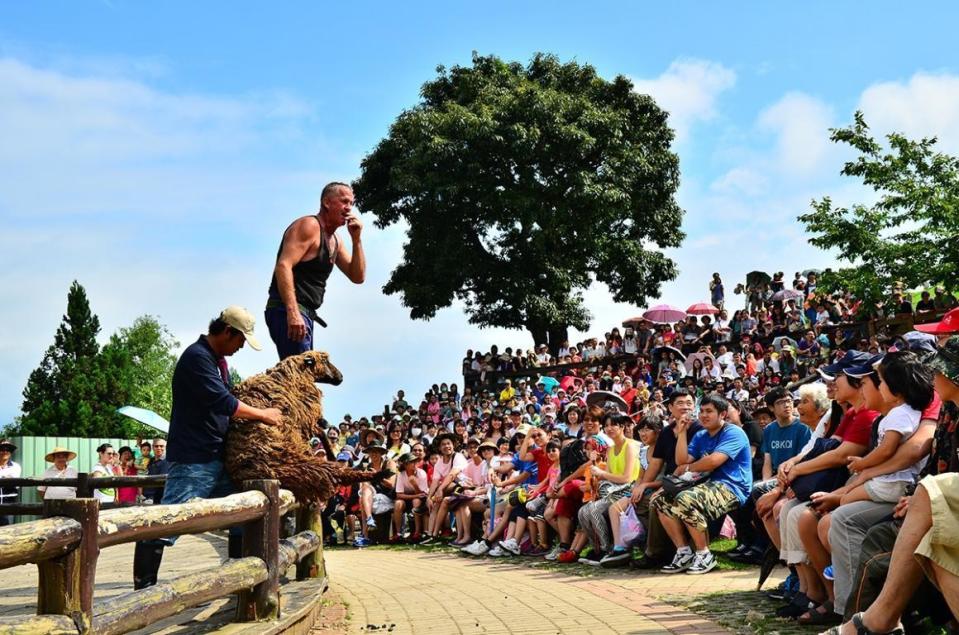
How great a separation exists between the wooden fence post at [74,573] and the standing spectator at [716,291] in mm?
28310

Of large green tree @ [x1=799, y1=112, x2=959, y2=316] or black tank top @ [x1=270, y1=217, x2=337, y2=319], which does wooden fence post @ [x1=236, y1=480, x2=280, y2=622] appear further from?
large green tree @ [x1=799, y1=112, x2=959, y2=316]

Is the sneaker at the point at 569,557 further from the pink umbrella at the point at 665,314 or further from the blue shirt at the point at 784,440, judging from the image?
the pink umbrella at the point at 665,314

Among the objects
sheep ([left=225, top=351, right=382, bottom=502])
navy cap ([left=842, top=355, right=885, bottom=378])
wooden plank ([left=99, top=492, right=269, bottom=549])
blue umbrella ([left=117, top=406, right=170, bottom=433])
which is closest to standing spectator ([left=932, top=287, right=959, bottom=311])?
blue umbrella ([left=117, top=406, right=170, bottom=433])

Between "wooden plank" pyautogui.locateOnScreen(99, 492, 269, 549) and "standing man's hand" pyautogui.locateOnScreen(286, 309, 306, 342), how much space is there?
128 cm

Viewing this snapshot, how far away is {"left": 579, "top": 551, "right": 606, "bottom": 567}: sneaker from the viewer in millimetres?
11265

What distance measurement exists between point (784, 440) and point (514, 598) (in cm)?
336

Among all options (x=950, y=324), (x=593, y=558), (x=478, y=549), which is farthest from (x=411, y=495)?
(x=950, y=324)

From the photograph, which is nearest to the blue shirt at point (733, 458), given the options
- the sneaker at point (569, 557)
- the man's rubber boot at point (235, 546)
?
the sneaker at point (569, 557)

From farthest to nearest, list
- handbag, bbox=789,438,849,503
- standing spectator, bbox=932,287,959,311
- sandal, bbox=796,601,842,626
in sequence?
standing spectator, bbox=932,287,959,311 < handbag, bbox=789,438,849,503 < sandal, bbox=796,601,842,626

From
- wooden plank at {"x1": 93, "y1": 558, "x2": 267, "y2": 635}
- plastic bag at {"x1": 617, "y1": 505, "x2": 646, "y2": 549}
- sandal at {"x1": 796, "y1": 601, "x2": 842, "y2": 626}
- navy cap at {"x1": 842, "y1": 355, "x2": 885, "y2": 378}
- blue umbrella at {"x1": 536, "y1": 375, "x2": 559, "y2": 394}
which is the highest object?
blue umbrella at {"x1": 536, "y1": 375, "x2": 559, "y2": 394}

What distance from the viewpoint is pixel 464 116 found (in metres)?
36.5

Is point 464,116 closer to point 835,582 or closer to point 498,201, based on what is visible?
point 498,201

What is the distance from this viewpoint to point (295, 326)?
688 cm

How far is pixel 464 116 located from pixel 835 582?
3178cm
